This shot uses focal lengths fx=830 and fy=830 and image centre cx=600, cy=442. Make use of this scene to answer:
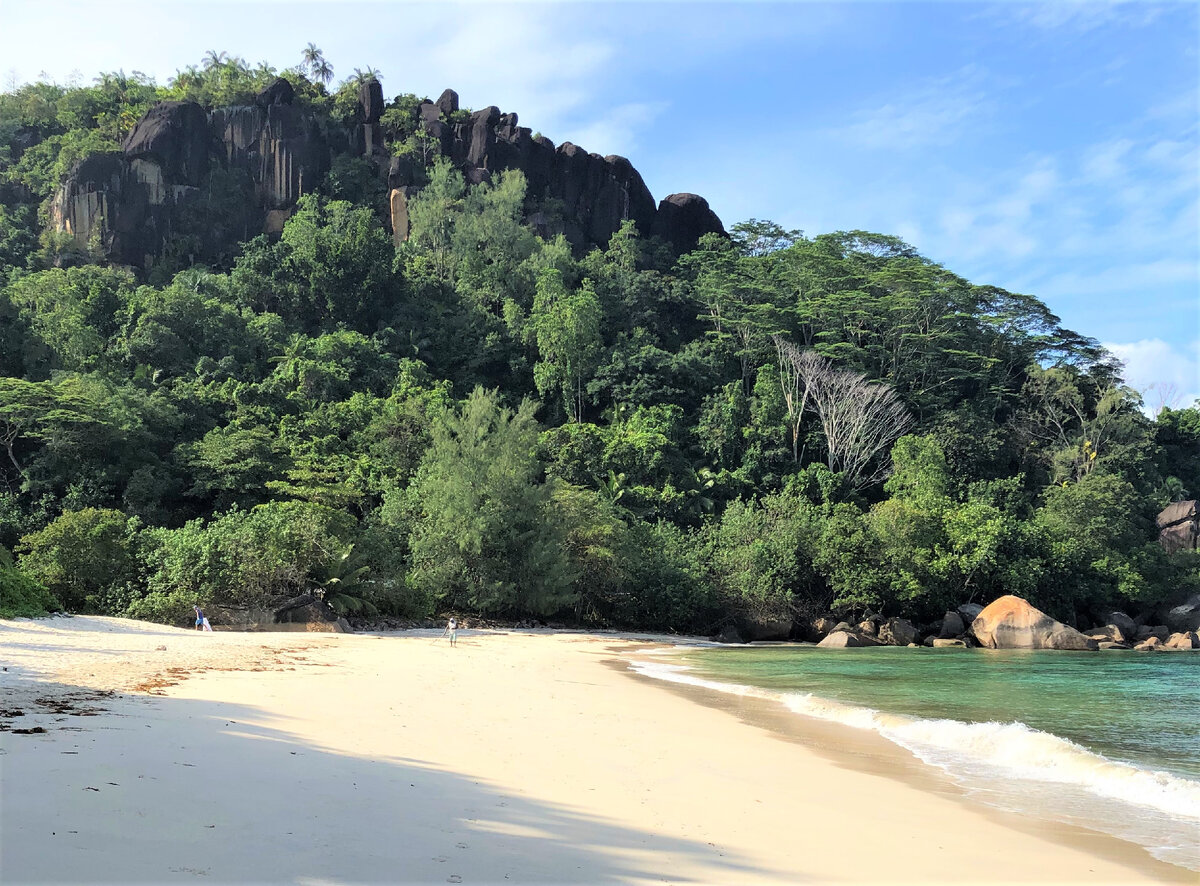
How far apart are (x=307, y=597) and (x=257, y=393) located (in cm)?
1945

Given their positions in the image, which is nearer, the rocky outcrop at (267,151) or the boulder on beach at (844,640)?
the boulder on beach at (844,640)

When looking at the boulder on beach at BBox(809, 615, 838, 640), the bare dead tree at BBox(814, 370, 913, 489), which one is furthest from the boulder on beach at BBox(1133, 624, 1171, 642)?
the bare dead tree at BBox(814, 370, 913, 489)

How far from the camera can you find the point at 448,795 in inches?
214

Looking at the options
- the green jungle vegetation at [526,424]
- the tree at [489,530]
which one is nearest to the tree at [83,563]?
the green jungle vegetation at [526,424]

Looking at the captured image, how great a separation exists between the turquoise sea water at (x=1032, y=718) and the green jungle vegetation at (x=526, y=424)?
8351mm

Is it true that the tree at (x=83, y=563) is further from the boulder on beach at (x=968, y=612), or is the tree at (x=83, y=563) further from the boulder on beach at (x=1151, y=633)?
the boulder on beach at (x=1151, y=633)

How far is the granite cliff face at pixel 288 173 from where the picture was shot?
5412cm

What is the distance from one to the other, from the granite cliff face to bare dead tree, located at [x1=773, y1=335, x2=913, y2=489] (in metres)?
24.8

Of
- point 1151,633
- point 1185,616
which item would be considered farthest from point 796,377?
point 1185,616

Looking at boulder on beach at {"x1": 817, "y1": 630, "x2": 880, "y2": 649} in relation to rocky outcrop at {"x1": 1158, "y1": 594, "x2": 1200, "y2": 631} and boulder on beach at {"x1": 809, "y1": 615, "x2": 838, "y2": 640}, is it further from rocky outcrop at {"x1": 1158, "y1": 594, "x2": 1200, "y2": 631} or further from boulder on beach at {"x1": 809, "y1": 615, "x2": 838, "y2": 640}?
rocky outcrop at {"x1": 1158, "y1": 594, "x2": 1200, "y2": 631}

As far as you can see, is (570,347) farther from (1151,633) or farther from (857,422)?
(1151,633)

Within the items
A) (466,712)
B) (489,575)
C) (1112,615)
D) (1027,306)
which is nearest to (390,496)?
(489,575)

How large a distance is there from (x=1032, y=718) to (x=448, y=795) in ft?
30.8

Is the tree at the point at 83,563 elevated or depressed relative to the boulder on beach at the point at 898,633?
elevated
